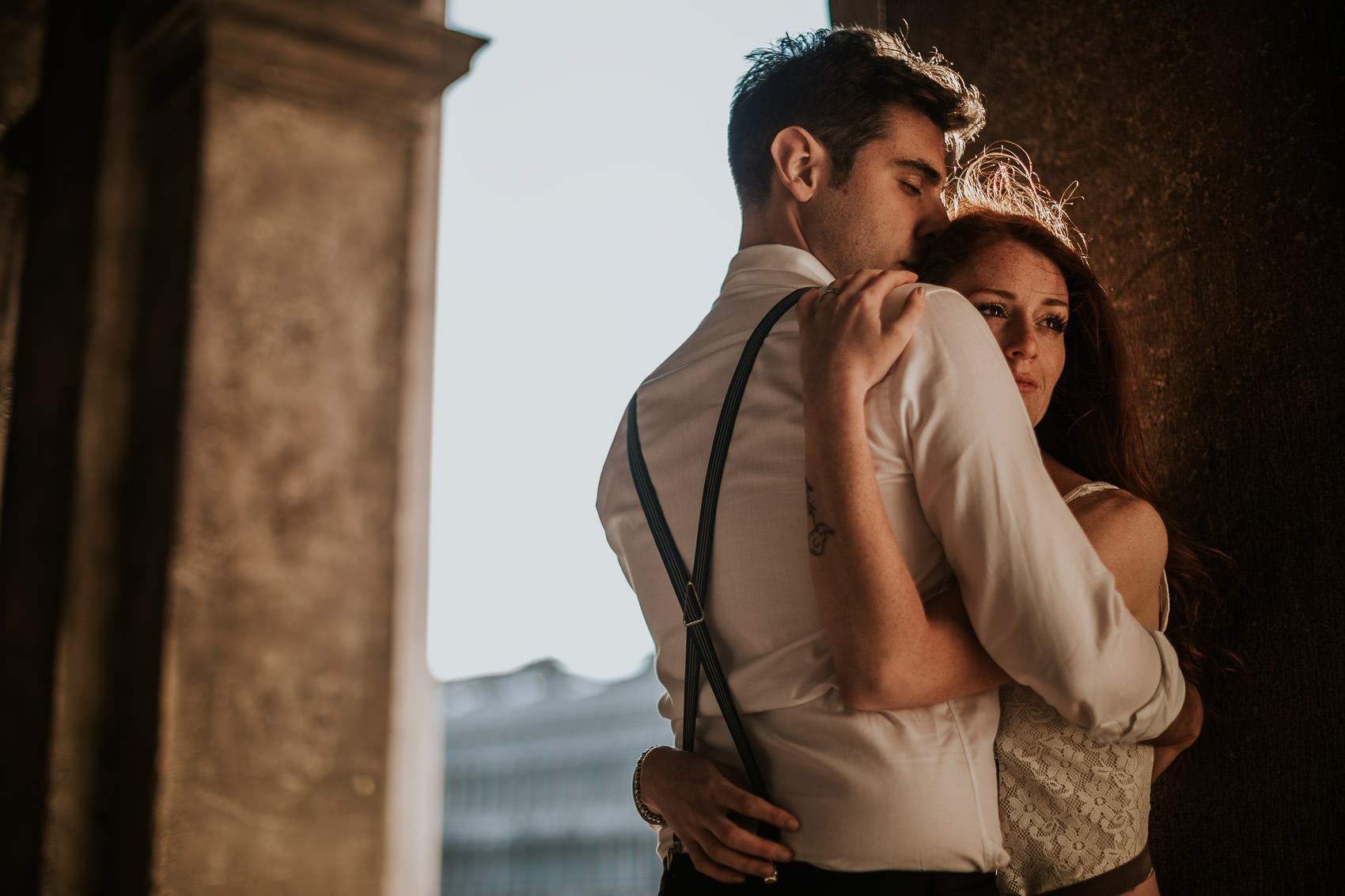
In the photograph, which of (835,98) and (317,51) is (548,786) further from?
(835,98)

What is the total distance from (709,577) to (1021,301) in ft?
3.11

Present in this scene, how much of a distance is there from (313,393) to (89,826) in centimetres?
89

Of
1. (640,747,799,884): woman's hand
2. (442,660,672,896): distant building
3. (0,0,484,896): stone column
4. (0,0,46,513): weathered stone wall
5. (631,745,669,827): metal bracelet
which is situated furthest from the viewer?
(442,660,672,896): distant building

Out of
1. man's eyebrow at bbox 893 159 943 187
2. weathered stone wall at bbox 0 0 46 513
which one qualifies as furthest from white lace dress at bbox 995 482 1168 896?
weathered stone wall at bbox 0 0 46 513

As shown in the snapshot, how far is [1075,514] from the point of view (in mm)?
1613

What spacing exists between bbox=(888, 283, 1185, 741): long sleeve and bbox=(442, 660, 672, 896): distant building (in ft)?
103

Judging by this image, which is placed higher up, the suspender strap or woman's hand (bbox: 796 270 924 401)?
woman's hand (bbox: 796 270 924 401)

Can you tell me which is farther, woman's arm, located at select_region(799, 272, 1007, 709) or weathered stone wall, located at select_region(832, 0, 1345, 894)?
weathered stone wall, located at select_region(832, 0, 1345, 894)

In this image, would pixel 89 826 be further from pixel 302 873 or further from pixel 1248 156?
pixel 1248 156

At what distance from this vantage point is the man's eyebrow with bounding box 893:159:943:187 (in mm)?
1858

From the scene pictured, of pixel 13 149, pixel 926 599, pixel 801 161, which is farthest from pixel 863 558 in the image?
pixel 13 149

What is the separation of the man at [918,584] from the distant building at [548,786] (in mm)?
31031

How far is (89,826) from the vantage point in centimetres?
192

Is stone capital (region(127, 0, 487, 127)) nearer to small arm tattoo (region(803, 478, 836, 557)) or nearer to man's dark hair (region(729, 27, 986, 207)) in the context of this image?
man's dark hair (region(729, 27, 986, 207))
